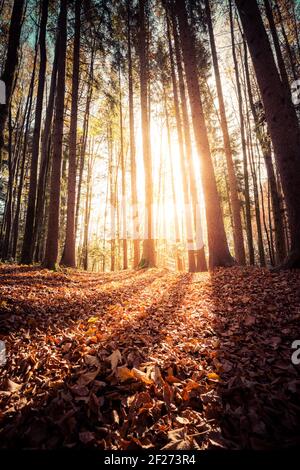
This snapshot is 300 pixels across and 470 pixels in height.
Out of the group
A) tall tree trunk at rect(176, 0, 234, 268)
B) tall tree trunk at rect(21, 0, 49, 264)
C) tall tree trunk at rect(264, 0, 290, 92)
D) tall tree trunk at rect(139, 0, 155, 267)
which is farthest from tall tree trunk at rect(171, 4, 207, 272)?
tall tree trunk at rect(21, 0, 49, 264)

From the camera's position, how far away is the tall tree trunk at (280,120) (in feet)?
14.8

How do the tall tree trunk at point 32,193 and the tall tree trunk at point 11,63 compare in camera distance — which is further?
the tall tree trunk at point 32,193

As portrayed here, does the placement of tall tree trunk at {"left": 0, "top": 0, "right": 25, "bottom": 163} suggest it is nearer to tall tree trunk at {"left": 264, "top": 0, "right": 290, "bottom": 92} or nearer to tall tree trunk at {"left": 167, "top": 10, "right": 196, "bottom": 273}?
tall tree trunk at {"left": 167, "top": 10, "right": 196, "bottom": 273}

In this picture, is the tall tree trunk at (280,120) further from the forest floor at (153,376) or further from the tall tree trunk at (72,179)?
the tall tree trunk at (72,179)

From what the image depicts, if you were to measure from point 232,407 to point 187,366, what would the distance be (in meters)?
0.58

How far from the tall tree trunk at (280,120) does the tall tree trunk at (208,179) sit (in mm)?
2382

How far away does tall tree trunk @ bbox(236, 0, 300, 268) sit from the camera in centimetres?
452

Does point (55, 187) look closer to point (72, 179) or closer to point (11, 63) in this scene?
point (72, 179)

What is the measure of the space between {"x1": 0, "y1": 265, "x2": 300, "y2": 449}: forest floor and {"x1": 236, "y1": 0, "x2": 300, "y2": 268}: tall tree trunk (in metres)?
1.35

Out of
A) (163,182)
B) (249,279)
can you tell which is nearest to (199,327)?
(249,279)

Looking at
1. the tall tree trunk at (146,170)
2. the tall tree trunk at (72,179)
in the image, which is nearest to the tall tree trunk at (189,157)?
the tall tree trunk at (146,170)

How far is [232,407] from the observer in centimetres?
174

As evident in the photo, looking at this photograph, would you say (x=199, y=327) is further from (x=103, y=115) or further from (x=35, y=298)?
(x=103, y=115)

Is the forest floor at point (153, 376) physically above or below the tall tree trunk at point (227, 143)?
below
